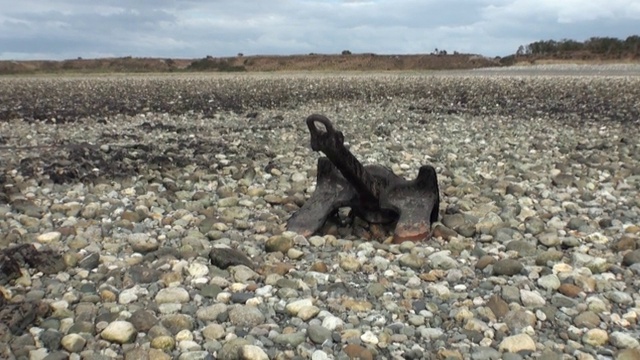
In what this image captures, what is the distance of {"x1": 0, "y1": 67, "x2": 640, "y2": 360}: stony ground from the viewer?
3436mm

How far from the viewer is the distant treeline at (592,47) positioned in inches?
1822

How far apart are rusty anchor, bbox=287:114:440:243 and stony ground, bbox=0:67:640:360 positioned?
0.16 metres

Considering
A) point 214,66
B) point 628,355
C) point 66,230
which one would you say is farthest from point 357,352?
point 214,66

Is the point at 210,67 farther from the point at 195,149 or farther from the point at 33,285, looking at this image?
the point at 33,285

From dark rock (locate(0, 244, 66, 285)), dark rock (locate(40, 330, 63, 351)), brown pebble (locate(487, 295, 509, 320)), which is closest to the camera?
dark rock (locate(40, 330, 63, 351))

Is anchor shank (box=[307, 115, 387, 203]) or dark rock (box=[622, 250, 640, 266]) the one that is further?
anchor shank (box=[307, 115, 387, 203])

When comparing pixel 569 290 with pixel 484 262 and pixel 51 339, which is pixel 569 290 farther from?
pixel 51 339

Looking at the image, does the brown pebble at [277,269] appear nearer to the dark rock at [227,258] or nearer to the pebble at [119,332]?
the dark rock at [227,258]

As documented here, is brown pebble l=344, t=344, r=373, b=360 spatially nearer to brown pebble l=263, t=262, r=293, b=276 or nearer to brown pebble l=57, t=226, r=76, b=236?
brown pebble l=263, t=262, r=293, b=276

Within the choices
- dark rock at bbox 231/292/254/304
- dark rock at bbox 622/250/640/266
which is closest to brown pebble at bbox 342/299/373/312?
dark rock at bbox 231/292/254/304

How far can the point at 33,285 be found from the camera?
412 cm

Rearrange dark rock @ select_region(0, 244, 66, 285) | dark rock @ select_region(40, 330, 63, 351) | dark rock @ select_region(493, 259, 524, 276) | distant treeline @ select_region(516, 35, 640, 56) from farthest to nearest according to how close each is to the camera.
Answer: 1. distant treeline @ select_region(516, 35, 640, 56)
2. dark rock @ select_region(493, 259, 524, 276)
3. dark rock @ select_region(0, 244, 66, 285)
4. dark rock @ select_region(40, 330, 63, 351)

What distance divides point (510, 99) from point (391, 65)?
3163 cm

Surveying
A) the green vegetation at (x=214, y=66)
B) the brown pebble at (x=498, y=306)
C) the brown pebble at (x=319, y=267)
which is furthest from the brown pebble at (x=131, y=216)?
the green vegetation at (x=214, y=66)
